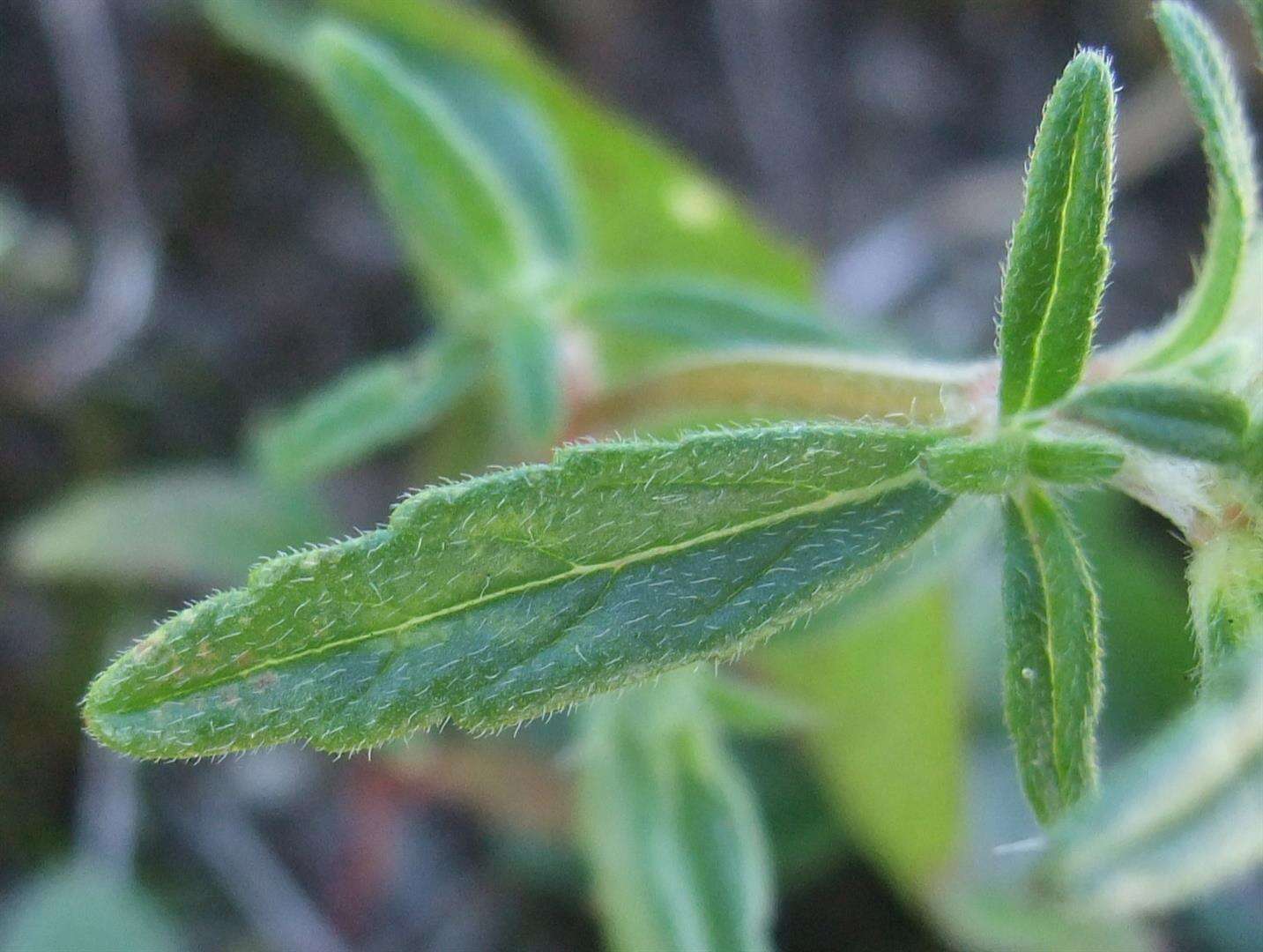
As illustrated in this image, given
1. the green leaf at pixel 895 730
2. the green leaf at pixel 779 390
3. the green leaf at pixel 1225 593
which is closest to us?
the green leaf at pixel 1225 593

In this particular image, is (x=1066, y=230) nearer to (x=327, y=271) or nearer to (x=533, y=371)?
(x=533, y=371)

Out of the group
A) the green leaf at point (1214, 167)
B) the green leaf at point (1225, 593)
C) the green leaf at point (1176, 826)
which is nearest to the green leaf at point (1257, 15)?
the green leaf at point (1214, 167)

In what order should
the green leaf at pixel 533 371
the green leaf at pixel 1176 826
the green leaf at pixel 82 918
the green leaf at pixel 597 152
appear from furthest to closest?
the green leaf at pixel 597 152, the green leaf at pixel 82 918, the green leaf at pixel 533 371, the green leaf at pixel 1176 826

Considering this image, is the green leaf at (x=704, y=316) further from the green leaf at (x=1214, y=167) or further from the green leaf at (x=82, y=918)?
the green leaf at (x=82, y=918)

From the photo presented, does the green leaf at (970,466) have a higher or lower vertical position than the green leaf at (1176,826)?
higher

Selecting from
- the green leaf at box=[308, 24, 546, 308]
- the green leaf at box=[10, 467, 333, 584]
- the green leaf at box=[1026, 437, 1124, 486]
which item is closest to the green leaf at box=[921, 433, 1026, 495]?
the green leaf at box=[1026, 437, 1124, 486]

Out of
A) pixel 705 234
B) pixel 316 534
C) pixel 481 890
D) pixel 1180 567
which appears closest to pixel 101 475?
pixel 316 534

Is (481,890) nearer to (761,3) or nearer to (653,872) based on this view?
(653,872)
